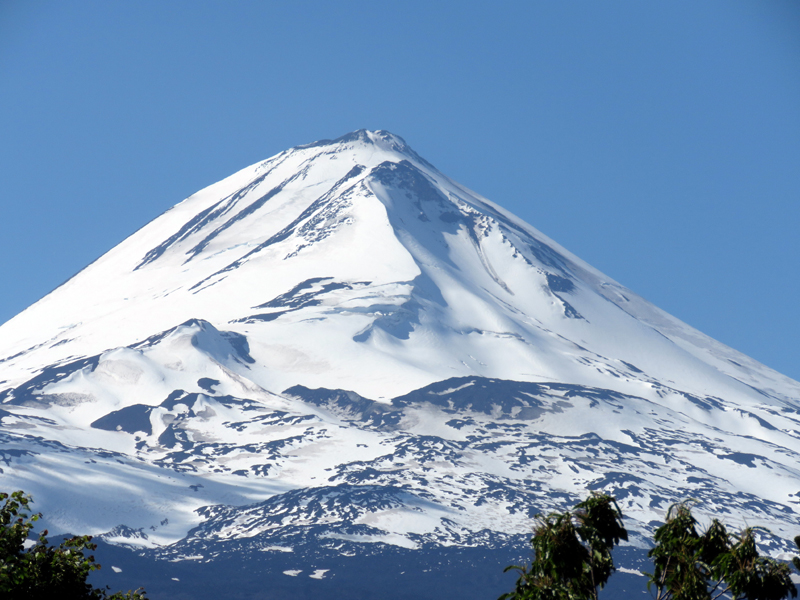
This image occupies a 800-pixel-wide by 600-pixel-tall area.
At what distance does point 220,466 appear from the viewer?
17812 centimetres

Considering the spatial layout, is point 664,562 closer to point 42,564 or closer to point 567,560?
point 567,560

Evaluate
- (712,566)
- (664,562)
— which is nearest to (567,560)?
(664,562)

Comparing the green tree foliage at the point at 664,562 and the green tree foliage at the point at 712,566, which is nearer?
the green tree foliage at the point at 712,566

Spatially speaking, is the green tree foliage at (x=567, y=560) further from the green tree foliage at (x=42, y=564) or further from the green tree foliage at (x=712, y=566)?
the green tree foliage at (x=42, y=564)

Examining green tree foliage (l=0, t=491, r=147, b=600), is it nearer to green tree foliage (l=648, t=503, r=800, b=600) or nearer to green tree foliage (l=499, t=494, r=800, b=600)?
green tree foliage (l=499, t=494, r=800, b=600)

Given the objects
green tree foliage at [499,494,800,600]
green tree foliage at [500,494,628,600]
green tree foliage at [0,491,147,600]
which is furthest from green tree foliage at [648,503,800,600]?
green tree foliage at [0,491,147,600]

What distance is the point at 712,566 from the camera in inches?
861

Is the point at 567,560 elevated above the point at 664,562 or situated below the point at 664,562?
below

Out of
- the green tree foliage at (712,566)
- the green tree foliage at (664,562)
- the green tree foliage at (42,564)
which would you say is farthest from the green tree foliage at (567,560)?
the green tree foliage at (42,564)

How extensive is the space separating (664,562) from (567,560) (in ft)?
8.81

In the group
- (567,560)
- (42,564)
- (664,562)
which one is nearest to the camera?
(42,564)

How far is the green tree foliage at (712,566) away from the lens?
20922mm

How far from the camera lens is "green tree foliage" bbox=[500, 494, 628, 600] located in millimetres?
21766

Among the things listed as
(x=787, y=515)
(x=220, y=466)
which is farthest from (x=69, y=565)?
(x=787, y=515)
